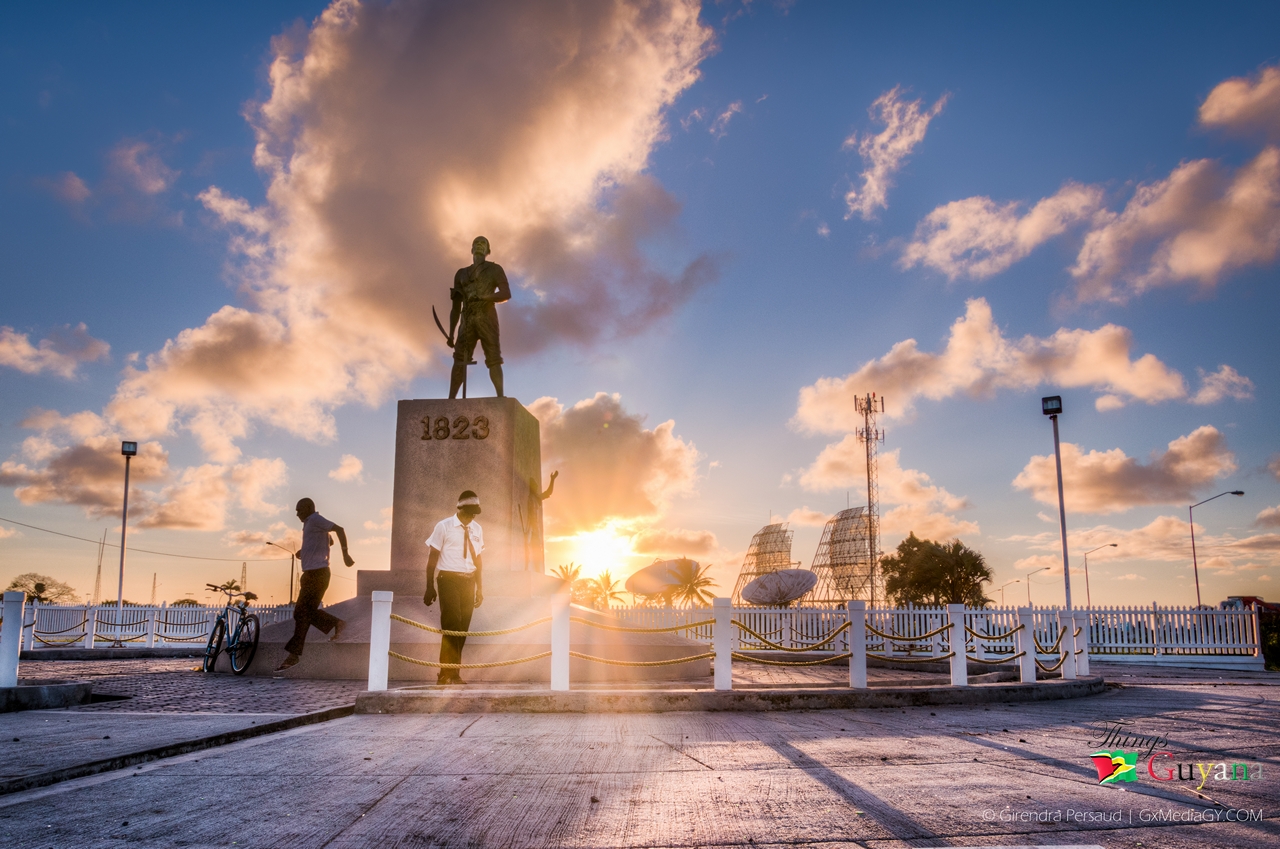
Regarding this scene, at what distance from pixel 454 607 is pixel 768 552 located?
6673 centimetres

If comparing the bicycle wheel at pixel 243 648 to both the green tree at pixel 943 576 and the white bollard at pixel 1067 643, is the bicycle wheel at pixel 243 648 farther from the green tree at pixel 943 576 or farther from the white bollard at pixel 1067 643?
the green tree at pixel 943 576

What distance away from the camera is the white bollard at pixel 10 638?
851 cm

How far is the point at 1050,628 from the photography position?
23.4 meters

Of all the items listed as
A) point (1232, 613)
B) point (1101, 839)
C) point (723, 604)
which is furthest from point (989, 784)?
point (1232, 613)

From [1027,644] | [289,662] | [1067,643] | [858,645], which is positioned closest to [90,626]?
[289,662]

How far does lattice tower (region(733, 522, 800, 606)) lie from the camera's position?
72438mm

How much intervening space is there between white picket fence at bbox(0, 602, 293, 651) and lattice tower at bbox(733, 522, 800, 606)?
50336mm

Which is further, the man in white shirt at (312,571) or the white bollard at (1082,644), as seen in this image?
the white bollard at (1082,644)

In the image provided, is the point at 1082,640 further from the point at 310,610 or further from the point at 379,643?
the point at 310,610

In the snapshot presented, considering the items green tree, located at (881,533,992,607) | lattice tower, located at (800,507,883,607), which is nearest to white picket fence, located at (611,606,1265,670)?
lattice tower, located at (800,507,883,607)

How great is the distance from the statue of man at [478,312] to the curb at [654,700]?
812 centimetres

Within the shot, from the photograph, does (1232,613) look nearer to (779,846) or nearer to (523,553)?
(523,553)

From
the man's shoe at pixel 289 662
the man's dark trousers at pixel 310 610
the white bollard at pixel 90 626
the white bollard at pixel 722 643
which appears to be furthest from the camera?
the white bollard at pixel 90 626

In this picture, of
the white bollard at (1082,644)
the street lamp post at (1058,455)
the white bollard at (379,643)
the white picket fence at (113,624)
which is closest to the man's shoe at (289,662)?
the white bollard at (379,643)
